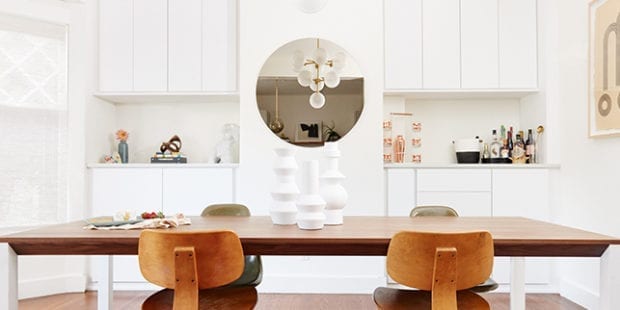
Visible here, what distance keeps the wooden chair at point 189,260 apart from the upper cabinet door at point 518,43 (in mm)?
2973

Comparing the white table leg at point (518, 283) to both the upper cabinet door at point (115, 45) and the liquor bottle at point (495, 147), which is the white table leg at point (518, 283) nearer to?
the liquor bottle at point (495, 147)

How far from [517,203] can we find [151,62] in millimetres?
3218

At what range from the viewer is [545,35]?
349 cm

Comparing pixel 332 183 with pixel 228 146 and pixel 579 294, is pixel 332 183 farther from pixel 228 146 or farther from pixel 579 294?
pixel 579 294

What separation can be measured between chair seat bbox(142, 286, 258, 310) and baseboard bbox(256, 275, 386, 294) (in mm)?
1503

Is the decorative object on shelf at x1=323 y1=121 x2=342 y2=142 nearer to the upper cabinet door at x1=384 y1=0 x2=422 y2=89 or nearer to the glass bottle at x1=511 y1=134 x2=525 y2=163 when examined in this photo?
the upper cabinet door at x1=384 y1=0 x2=422 y2=89

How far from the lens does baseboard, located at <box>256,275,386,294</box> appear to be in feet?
11.1

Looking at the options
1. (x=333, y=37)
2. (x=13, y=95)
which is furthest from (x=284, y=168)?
(x=13, y=95)

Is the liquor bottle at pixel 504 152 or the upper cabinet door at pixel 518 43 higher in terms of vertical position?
the upper cabinet door at pixel 518 43

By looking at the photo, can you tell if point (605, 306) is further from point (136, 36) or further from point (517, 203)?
point (136, 36)

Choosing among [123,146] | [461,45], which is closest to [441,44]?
[461,45]

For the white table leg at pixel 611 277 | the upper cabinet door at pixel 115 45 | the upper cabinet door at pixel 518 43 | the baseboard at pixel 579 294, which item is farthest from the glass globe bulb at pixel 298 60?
the baseboard at pixel 579 294

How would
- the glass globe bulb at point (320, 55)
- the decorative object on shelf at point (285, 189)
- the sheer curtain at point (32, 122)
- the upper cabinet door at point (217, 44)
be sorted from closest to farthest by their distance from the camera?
the decorative object on shelf at point (285, 189)
the sheer curtain at point (32, 122)
the glass globe bulb at point (320, 55)
the upper cabinet door at point (217, 44)

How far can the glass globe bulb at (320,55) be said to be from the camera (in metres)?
3.51
